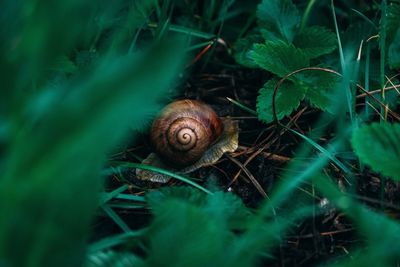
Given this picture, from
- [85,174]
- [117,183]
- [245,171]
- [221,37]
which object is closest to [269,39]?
[221,37]

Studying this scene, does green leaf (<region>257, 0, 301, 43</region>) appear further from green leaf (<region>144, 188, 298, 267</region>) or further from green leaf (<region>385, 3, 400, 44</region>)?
green leaf (<region>144, 188, 298, 267</region>)

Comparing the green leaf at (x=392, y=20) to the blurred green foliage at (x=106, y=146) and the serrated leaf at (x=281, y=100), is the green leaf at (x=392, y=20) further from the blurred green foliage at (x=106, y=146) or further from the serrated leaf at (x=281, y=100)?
the serrated leaf at (x=281, y=100)

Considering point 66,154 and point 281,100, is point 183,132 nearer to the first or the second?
point 281,100

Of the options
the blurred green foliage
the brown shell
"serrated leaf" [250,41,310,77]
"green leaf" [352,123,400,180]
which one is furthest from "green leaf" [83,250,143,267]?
"serrated leaf" [250,41,310,77]

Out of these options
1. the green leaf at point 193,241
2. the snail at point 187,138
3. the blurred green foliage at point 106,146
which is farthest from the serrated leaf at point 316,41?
the green leaf at point 193,241

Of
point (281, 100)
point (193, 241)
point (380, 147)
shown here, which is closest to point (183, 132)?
point (281, 100)
